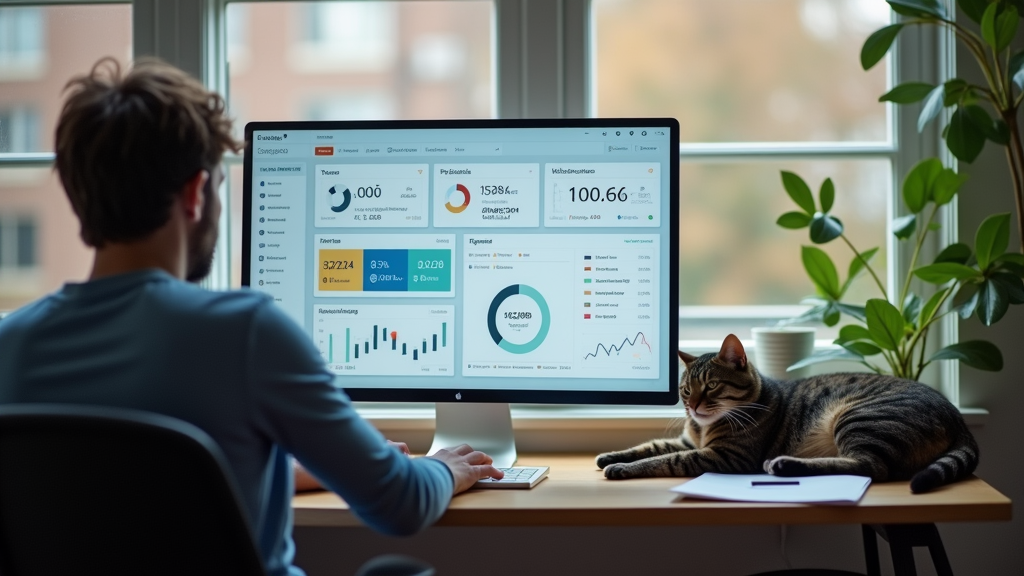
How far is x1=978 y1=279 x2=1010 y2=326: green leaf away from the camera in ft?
5.32

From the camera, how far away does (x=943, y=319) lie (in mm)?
1913

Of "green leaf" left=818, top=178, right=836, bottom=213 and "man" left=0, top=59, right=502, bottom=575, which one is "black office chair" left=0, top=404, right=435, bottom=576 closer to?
"man" left=0, top=59, right=502, bottom=575

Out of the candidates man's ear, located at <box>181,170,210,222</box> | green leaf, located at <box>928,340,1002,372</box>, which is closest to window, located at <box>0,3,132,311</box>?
man's ear, located at <box>181,170,210,222</box>

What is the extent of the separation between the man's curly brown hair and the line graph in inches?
31.7

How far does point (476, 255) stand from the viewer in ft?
5.23

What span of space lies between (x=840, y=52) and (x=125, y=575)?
6.10 feet

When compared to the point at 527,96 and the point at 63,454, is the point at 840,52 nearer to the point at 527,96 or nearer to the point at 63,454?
the point at 527,96

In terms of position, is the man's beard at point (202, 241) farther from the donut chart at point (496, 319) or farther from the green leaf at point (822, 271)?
the green leaf at point (822, 271)

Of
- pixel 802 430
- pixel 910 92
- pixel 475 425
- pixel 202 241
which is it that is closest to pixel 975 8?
pixel 910 92

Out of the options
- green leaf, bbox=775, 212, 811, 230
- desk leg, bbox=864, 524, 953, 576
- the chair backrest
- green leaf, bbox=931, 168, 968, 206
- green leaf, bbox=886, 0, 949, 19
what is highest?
green leaf, bbox=886, 0, 949, 19

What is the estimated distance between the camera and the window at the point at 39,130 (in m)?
2.12

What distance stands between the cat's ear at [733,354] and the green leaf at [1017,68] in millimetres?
756

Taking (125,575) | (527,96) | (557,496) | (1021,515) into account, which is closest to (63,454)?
(125,575)

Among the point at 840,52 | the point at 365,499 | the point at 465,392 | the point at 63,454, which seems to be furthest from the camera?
the point at 840,52
